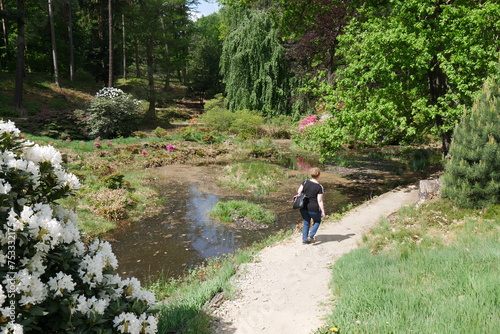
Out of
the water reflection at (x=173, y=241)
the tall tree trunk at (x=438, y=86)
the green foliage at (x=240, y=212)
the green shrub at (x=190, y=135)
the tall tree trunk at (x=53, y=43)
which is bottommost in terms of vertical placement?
the water reflection at (x=173, y=241)

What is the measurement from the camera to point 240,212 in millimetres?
10703

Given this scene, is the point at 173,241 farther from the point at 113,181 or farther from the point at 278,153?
the point at 278,153

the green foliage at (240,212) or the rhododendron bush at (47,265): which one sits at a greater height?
the rhododendron bush at (47,265)

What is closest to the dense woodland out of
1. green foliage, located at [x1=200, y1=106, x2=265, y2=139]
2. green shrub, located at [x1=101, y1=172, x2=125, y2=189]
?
green foliage, located at [x1=200, y1=106, x2=265, y2=139]

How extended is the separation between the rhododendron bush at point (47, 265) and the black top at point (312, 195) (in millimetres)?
4205

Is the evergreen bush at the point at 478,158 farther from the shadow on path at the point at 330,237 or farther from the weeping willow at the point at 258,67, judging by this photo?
the weeping willow at the point at 258,67

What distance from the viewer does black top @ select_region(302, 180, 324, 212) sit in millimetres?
6844

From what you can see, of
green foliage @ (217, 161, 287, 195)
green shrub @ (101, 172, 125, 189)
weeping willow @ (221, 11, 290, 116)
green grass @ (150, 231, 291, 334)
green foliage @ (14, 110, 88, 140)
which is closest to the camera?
green grass @ (150, 231, 291, 334)

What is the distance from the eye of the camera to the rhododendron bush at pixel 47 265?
2549mm

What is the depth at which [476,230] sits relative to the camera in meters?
6.28

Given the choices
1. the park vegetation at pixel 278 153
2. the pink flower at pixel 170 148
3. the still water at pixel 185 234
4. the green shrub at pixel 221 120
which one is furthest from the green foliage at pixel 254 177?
the green shrub at pixel 221 120

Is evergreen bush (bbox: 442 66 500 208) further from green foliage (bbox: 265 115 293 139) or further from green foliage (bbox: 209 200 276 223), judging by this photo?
green foliage (bbox: 265 115 293 139)

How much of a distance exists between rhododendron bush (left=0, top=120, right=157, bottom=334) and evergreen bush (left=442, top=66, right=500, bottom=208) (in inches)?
277

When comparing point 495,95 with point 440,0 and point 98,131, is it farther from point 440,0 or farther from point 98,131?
point 98,131
